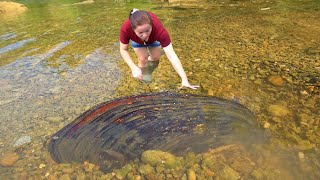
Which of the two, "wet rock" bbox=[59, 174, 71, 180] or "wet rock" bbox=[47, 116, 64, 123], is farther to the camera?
"wet rock" bbox=[47, 116, 64, 123]

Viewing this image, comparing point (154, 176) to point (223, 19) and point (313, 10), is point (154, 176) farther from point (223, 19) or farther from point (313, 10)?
point (313, 10)

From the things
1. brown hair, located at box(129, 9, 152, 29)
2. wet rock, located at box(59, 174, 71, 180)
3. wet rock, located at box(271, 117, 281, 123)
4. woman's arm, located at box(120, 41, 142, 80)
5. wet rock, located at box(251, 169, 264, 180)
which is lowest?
wet rock, located at box(59, 174, 71, 180)

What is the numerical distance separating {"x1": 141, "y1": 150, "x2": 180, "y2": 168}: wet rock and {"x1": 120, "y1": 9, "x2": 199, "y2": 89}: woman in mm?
1229

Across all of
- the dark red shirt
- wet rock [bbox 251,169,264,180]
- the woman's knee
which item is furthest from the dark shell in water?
the woman's knee

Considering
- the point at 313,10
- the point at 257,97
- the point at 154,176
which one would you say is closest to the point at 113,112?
the point at 154,176

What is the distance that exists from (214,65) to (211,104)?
1649mm

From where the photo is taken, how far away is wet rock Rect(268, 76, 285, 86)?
4.55 meters

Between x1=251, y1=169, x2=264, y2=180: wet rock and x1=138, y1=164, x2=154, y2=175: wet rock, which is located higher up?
x1=251, y1=169, x2=264, y2=180: wet rock

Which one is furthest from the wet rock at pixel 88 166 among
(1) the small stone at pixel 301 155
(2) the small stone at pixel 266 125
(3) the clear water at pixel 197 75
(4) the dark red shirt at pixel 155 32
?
(1) the small stone at pixel 301 155

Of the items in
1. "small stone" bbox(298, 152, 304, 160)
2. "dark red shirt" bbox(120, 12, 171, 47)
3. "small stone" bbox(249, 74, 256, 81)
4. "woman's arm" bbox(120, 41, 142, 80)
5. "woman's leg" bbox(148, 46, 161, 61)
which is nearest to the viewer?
"small stone" bbox(298, 152, 304, 160)

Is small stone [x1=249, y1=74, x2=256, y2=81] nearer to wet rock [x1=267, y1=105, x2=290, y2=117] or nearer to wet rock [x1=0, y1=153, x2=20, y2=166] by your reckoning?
wet rock [x1=267, y1=105, x2=290, y2=117]

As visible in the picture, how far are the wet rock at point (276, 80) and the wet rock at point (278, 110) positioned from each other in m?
0.76

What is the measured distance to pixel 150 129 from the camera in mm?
3680

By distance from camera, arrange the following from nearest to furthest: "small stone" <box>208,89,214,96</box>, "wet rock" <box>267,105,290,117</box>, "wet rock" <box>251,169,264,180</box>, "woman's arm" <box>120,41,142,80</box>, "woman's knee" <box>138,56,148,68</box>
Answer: "wet rock" <box>251,169,264,180</box>
"wet rock" <box>267,105,290,117</box>
"woman's arm" <box>120,41,142,80</box>
"small stone" <box>208,89,214,96</box>
"woman's knee" <box>138,56,148,68</box>
